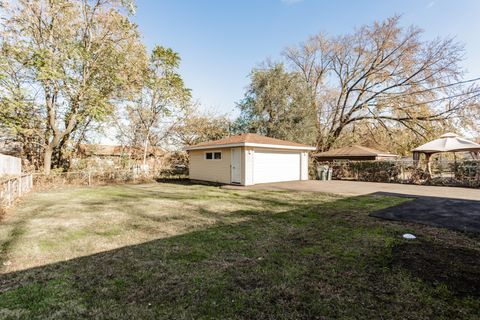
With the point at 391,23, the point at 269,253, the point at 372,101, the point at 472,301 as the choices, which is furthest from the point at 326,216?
the point at 391,23

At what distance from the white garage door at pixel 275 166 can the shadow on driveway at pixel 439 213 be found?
7163 millimetres

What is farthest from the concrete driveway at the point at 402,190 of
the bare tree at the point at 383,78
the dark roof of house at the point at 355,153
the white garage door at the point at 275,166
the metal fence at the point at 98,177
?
the bare tree at the point at 383,78

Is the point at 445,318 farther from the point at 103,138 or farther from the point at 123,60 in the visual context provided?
the point at 103,138

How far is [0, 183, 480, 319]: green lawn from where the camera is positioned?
2.35 m

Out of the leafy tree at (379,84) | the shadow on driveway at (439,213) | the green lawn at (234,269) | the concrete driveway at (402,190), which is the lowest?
the green lawn at (234,269)

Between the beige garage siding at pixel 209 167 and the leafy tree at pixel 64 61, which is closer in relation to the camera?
the leafy tree at pixel 64 61

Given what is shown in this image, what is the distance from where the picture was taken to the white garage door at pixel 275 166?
13320 millimetres

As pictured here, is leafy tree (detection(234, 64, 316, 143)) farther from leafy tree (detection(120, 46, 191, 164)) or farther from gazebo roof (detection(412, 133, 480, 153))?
gazebo roof (detection(412, 133, 480, 153))

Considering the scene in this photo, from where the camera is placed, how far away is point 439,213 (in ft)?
19.9

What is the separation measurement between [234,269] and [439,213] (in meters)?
5.76

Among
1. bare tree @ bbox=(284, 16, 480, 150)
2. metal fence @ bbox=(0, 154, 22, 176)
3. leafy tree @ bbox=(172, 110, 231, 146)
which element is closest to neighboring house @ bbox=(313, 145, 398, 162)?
bare tree @ bbox=(284, 16, 480, 150)

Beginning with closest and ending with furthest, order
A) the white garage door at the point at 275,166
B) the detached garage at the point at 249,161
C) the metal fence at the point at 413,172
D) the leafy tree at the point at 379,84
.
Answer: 1. the metal fence at the point at 413,172
2. the detached garage at the point at 249,161
3. the white garage door at the point at 275,166
4. the leafy tree at the point at 379,84

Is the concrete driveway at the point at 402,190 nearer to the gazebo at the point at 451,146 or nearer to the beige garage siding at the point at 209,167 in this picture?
the beige garage siding at the point at 209,167

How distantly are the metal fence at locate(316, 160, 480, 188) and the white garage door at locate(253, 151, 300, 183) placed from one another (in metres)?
4.70
